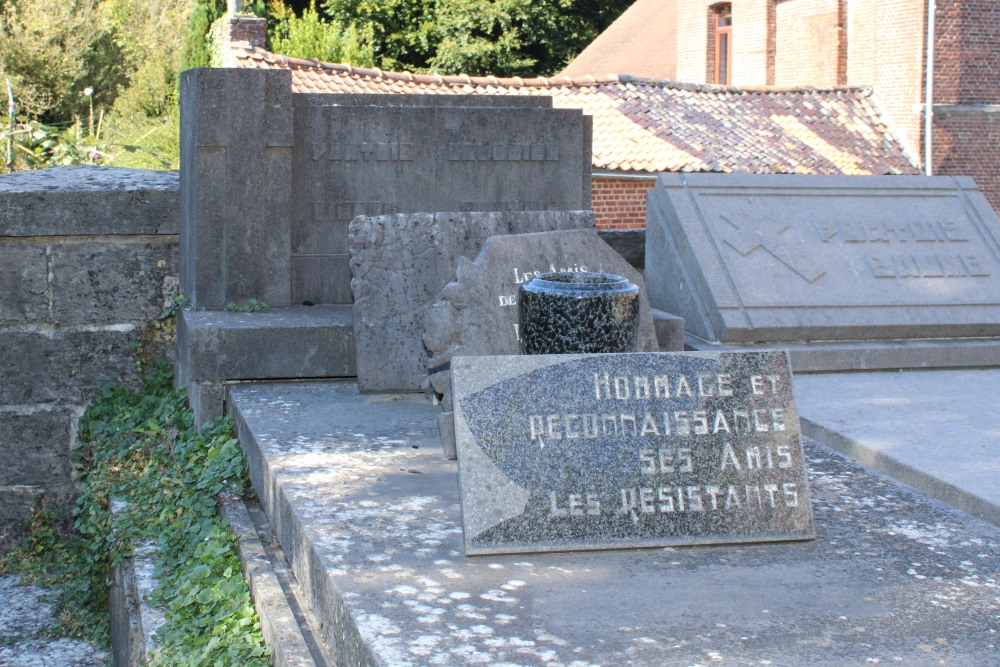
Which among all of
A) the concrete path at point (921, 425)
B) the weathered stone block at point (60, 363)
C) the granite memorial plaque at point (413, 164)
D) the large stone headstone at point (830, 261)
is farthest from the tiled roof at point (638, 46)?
the weathered stone block at point (60, 363)

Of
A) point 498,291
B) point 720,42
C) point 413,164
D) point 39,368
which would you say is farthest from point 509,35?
point 498,291

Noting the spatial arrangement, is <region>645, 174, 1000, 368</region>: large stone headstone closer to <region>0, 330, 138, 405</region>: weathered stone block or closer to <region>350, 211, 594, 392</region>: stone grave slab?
<region>350, 211, 594, 392</region>: stone grave slab

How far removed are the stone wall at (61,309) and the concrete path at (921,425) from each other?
11.2 ft

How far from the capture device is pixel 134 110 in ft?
91.0

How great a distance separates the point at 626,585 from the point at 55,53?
2665 centimetres

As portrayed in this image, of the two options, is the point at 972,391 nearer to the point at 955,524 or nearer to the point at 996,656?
the point at 955,524

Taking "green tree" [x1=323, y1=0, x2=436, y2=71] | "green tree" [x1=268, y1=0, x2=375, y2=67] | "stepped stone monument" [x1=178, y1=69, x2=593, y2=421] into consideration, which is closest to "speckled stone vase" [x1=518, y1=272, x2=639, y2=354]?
"stepped stone monument" [x1=178, y1=69, x2=593, y2=421]

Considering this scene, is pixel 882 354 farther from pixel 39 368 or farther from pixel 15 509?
pixel 15 509

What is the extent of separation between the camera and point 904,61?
20.9 meters

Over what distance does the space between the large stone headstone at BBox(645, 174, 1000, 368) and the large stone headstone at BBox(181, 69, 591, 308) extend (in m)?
0.73

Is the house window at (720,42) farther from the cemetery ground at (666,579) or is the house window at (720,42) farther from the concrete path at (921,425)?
the cemetery ground at (666,579)

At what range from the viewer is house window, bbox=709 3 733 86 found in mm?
26328

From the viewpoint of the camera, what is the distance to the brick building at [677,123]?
1953cm

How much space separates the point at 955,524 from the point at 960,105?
1929 cm
